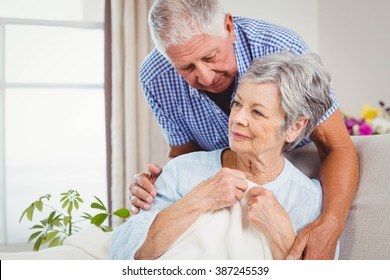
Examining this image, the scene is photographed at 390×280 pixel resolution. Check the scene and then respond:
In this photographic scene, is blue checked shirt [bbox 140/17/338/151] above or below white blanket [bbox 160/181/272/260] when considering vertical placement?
above

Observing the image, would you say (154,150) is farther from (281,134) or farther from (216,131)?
(281,134)

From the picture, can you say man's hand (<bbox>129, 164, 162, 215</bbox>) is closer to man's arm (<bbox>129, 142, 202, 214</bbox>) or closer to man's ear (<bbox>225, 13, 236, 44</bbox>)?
man's arm (<bbox>129, 142, 202, 214</bbox>)

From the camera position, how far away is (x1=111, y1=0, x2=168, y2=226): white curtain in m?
2.36

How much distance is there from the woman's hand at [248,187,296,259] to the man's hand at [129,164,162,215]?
0.63 ft

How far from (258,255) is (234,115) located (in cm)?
26

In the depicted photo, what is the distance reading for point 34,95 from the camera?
2.15 metres

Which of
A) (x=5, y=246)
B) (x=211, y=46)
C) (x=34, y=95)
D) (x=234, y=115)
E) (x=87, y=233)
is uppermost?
(x=211, y=46)

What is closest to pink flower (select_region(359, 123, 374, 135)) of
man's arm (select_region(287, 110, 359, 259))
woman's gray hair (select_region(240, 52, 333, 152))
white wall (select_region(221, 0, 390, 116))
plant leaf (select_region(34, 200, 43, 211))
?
white wall (select_region(221, 0, 390, 116))

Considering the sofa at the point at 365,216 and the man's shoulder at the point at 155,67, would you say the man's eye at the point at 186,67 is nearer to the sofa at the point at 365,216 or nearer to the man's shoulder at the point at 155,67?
the man's shoulder at the point at 155,67

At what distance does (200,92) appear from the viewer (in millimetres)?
1198

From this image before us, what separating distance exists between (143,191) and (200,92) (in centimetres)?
27

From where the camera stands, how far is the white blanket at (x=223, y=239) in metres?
1.01

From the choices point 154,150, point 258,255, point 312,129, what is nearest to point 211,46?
point 312,129
